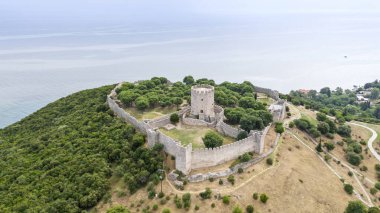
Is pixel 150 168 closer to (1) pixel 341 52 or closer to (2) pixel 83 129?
(2) pixel 83 129

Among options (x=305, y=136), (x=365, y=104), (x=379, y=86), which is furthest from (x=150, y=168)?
(x=379, y=86)

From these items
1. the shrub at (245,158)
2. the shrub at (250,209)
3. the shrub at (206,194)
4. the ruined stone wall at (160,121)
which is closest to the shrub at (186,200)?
the shrub at (206,194)

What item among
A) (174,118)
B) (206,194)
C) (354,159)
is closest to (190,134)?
(174,118)

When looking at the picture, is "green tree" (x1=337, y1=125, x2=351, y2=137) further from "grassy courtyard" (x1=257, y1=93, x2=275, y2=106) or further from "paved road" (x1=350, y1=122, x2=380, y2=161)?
"grassy courtyard" (x1=257, y1=93, x2=275, y2=106)

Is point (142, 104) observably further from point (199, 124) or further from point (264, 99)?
point (264, 99)

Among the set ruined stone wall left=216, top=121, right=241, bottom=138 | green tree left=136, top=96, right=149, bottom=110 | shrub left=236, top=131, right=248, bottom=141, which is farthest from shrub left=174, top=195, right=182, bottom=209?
green tree left=136, top=96, right=149, bottom=110

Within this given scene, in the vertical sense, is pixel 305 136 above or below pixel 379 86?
above
